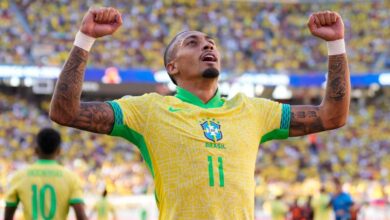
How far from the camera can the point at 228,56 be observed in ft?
121

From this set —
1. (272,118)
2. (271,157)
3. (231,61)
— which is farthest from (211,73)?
(231,61)

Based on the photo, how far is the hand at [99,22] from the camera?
397cm

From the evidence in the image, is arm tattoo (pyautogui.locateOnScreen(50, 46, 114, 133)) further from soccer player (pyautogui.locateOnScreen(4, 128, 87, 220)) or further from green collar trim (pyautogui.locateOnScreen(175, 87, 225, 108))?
soccer player (pyautogui.locateOnScreen(4, 128, 87, 220))

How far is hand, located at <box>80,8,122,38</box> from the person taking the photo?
397 cm

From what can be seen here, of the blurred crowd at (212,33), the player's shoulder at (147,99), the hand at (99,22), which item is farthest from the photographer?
the blurred crowd at (212,33)

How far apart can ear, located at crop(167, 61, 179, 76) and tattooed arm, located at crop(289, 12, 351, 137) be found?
645 mm

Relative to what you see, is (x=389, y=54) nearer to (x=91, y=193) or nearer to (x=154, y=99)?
(x=91, y=193)

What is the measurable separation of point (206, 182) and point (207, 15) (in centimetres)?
3589

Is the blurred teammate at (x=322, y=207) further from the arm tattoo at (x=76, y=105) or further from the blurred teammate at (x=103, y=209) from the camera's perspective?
the arm tattoo at (x=76, y=105)

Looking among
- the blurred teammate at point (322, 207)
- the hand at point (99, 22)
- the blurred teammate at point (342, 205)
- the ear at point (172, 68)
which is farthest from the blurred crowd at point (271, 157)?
the hand at point (99, 22)

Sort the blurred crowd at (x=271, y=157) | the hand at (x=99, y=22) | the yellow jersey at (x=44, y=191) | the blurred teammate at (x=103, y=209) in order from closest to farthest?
the hand at (x=99, y=22) → the yellow jersey at (x=44, y=191) → the blurred teammate at (x=103, y=209) → the blurred crowd at (x=271, y=157)

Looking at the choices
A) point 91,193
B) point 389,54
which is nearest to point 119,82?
point 91,193

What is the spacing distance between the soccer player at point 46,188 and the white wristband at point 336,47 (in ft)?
11.5

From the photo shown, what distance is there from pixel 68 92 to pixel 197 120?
65cm
